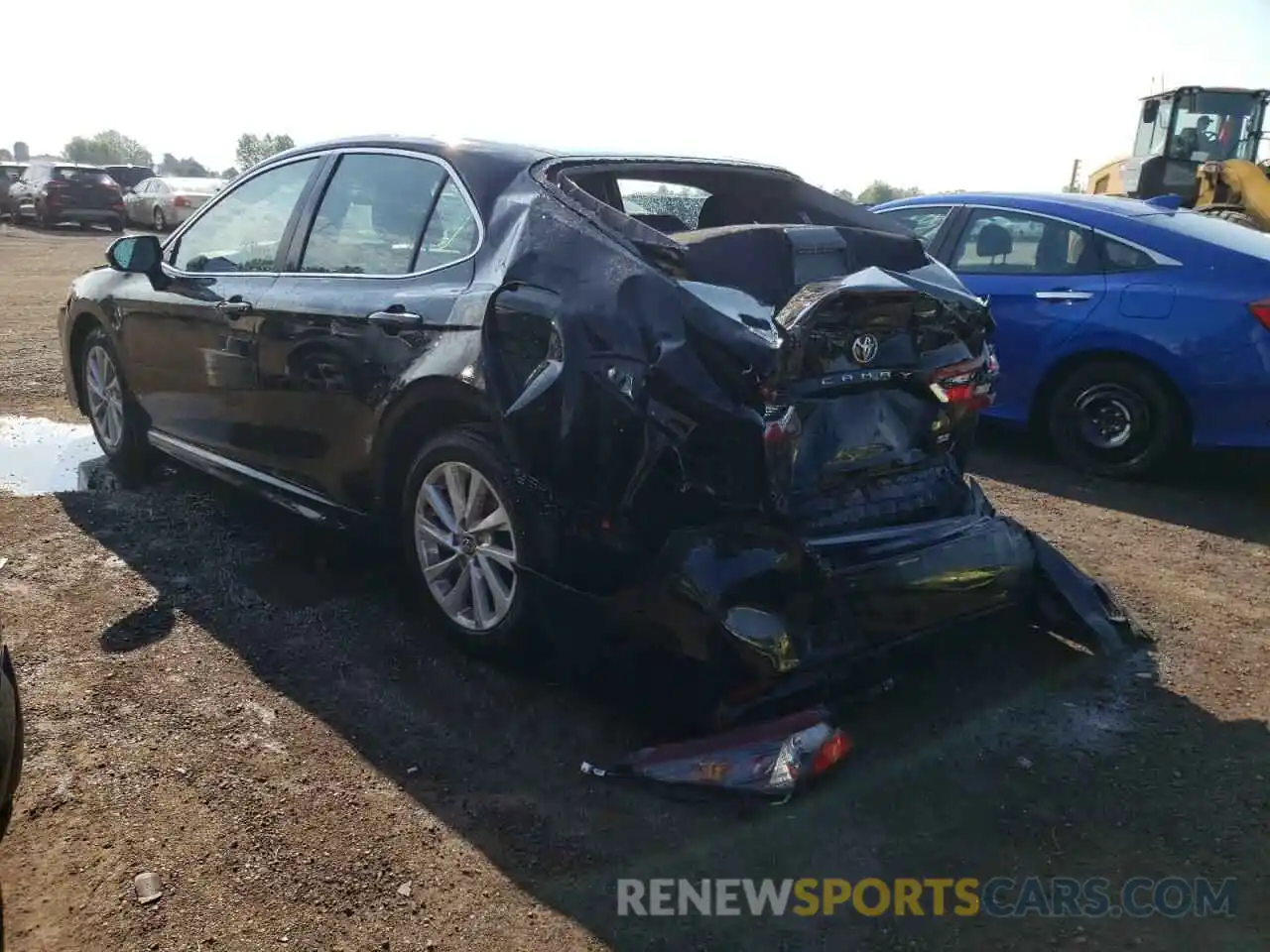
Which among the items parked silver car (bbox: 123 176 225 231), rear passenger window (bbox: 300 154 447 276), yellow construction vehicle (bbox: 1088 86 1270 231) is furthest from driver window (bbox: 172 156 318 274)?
parked silver car (bbox: 123 176 225 231)

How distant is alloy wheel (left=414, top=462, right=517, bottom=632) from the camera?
3.43m

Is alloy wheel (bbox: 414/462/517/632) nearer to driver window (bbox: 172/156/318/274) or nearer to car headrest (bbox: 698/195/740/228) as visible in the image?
driver window (bbox: 172/156/318/274)

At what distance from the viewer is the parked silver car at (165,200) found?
2553 cm

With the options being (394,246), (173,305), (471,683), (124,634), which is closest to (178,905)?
(471,683)

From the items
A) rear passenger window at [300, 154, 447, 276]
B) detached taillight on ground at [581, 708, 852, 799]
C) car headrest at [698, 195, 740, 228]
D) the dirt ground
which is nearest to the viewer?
the dirt ground

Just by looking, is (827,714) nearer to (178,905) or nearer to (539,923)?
(539,923)

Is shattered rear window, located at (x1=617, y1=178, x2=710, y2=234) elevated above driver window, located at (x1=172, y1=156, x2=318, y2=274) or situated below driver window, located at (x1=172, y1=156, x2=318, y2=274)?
above

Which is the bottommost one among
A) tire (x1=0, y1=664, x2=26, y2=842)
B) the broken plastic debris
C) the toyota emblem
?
the broken plastic debris

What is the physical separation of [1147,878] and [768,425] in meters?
1.53

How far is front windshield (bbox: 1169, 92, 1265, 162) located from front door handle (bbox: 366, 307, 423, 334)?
15.2 metres

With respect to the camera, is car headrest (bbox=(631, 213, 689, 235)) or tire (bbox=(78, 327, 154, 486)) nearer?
car headrest (bbox=(631, 213, 689, 235))

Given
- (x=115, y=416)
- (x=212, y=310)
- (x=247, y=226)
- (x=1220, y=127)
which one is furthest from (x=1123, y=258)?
(x=1220, y=127)

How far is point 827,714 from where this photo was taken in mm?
3078

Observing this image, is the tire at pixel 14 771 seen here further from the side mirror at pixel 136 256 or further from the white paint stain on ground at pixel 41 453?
the white paint stain on ground at pixel 41 453
